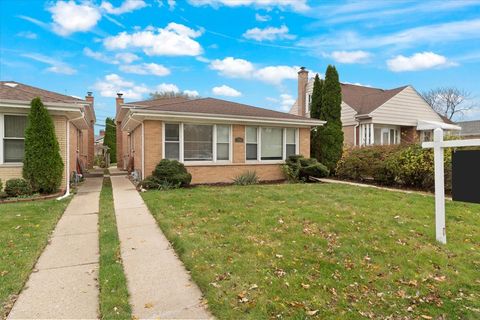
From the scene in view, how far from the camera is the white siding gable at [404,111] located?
66.6ft

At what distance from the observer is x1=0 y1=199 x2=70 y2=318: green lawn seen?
3701mm

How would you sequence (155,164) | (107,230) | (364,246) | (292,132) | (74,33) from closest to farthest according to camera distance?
(364,246), (107,230), (155,164), (292,132), (74,33)

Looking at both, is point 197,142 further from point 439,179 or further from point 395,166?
point 439,179

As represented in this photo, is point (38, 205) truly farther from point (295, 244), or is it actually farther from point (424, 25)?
point (424, 25)

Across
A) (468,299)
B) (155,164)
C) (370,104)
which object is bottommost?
(468,299)

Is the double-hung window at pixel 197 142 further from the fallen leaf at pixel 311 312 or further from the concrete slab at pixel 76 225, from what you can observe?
the fallen leaf at pixel 311 312

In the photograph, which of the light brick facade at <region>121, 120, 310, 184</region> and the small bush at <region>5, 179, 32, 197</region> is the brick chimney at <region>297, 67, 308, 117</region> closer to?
the light brick facade at <region>121, 120, 310, 184</region>

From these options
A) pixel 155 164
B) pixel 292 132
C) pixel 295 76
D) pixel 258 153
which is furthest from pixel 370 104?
pixel 155 164

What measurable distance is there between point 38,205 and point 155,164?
4.38 metres

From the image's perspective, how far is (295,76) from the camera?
25.6m

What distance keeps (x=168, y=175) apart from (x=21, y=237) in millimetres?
5875

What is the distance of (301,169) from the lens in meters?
13.7

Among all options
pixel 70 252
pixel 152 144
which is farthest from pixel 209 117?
pixel 70 252

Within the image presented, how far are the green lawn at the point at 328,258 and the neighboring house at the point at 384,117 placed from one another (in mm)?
13175
